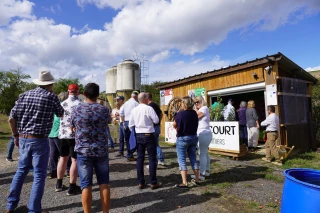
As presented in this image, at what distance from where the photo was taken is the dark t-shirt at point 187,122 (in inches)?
167

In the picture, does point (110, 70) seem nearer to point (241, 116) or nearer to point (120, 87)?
point (120, 87)

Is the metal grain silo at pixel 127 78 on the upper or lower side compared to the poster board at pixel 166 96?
upper

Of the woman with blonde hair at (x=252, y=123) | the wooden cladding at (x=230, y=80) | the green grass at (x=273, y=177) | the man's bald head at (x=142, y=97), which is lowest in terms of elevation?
the green grass at (x=273, y=177)

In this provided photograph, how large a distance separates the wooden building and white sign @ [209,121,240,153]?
64.3 inches

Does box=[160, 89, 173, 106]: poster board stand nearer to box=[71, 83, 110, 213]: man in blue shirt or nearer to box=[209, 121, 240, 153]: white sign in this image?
box=[209, 121, 240, 153]: white sign

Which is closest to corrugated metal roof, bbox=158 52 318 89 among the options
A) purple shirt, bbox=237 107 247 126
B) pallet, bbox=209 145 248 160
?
A: purple shirt, bbox=237 107 247 126

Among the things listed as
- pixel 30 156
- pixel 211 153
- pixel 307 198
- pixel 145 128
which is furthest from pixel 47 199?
pixel 211 153

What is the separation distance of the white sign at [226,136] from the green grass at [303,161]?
139 centimetres

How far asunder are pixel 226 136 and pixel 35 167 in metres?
5.53

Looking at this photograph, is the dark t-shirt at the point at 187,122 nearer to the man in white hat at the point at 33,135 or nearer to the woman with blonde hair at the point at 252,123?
the man in white hat at the point at 33,135

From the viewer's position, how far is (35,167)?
3.01 m

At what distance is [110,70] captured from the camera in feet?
65.6

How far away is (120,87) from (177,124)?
13889 mm

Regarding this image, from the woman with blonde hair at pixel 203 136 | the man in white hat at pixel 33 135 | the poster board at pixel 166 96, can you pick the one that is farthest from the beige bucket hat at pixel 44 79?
the poster board at pixel 166 96
